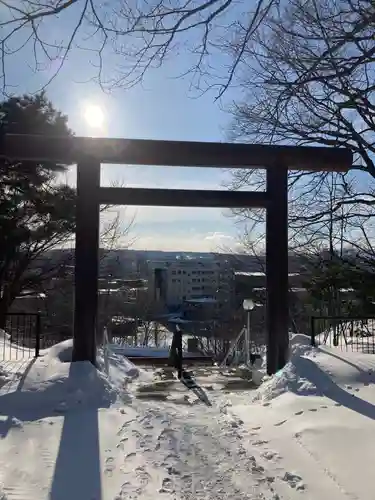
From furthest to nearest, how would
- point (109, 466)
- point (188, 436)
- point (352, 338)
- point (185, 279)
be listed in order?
point (185, 279) → point (352, 338) → point (188, 436) → point (109, 466)

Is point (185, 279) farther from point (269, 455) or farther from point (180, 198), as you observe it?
point (269, 455)

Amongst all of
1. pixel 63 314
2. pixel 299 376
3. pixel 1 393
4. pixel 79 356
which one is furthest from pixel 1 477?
pixel 63 314

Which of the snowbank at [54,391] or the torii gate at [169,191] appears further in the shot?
the torii gate at [169,191]

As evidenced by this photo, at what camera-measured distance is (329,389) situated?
6875 millimetres

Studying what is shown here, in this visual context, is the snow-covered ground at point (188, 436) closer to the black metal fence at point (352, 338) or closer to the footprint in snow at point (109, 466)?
the footprint in snow at point (109, 466)

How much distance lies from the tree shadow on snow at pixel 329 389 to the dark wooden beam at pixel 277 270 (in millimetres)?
763

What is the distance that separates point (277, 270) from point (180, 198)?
2.06 metres

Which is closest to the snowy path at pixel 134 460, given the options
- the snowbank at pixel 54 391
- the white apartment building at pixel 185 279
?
the snowbank at pixel 54 391

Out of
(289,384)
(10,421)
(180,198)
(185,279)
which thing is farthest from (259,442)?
(185,279)

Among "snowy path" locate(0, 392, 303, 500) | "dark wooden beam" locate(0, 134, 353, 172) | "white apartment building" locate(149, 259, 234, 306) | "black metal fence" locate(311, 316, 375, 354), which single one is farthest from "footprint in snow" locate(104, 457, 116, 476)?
"white apartment building" locate(149, 259, 234, 306)

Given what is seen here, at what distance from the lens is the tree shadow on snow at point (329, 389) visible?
5969 mm

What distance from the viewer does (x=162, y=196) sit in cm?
853

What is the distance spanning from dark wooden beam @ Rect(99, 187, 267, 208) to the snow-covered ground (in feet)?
8.85

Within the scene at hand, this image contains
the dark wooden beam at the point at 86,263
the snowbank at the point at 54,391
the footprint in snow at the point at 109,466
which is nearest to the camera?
the footprint in snow at the point at 109,466
